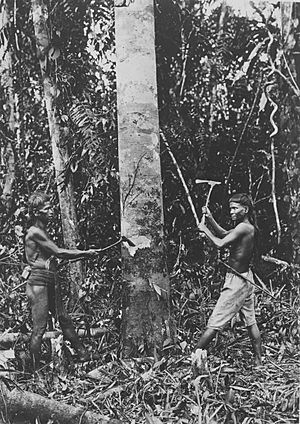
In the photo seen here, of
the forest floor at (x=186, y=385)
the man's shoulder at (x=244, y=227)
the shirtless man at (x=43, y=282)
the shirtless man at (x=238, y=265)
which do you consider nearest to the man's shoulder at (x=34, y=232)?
the shirtless man at (x=43, y=282)

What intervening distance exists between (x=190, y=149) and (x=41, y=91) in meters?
0.51

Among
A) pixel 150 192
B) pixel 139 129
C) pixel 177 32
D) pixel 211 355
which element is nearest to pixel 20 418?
pixel 211 355

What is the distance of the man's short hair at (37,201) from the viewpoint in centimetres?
211

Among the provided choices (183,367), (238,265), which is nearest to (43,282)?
(183,367)

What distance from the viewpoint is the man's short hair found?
2.11 m

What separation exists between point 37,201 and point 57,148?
18cm

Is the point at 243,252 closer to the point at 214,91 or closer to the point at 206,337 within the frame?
the point at 206,337

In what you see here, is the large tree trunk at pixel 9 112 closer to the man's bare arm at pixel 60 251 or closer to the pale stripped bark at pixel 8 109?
the pale stripped bark at pixel 8 109

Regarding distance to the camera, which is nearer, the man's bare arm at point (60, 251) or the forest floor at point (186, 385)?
the forest floor at point (186, 385)

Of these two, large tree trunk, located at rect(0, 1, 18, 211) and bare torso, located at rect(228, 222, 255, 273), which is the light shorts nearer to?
bare torso, located at rect(228, 222, 255, 273)

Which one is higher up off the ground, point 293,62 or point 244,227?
point 293,62

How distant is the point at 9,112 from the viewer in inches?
84.8

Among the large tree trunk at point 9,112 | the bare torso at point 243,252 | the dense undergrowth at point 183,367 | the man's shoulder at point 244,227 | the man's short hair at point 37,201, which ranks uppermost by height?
the large tree trunk at point 9,112

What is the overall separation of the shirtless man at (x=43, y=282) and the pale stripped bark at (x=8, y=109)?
0.14 metres
